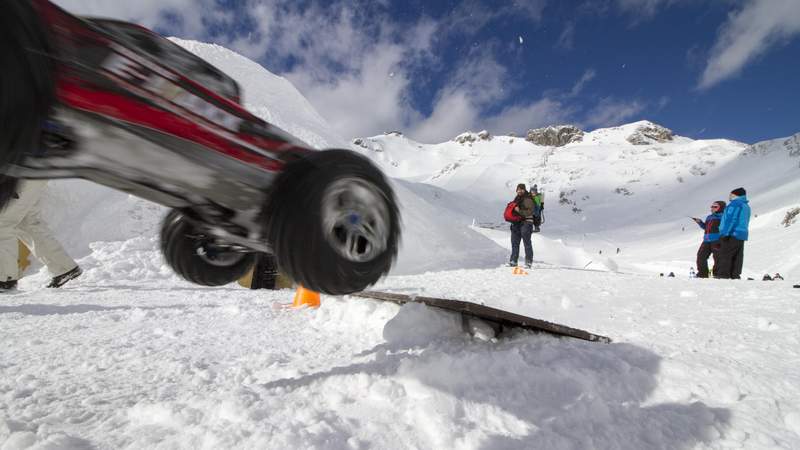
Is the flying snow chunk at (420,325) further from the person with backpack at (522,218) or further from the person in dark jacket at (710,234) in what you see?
the person in dark jacket at (710,234)

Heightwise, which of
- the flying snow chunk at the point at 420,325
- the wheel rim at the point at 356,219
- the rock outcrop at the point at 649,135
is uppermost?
the rock outcrop at the point at 649,135

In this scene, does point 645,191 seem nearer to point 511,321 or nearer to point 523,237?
point 523,237

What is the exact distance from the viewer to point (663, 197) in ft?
164

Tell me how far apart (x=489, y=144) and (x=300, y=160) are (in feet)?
402

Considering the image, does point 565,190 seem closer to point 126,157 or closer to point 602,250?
point 602,250

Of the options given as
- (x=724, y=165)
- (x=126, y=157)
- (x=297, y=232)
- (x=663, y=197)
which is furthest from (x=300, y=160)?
(x=724, y=165)

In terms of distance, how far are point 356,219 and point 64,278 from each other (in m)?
5.31

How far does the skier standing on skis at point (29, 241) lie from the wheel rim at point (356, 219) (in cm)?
467

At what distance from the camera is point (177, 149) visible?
1.21m

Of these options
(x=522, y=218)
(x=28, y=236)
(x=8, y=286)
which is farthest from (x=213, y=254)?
(x=522, y=218)

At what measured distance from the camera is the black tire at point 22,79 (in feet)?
2.74

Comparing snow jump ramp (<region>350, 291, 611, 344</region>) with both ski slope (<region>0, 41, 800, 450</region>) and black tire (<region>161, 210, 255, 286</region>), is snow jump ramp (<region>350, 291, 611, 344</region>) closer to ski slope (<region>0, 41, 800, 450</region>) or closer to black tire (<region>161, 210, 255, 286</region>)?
ski slope (<region>0, 41, 800, 450</region>)

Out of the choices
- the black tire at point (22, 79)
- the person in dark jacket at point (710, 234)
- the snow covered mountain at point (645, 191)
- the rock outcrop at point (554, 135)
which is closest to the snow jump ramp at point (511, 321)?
the black tire at point (22, 79)

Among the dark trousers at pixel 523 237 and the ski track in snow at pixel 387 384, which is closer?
the ski track in snow at pixel 387 384
